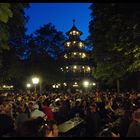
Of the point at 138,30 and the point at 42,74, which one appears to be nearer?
the point at 138,30

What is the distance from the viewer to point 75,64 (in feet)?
408

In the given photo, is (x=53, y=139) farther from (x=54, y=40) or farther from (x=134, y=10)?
(x=54, y=40)

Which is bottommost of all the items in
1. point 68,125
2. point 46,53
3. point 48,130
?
point 48,130

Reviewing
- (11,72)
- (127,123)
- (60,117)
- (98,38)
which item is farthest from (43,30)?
(127,123)

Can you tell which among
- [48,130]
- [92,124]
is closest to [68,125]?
[92,124]

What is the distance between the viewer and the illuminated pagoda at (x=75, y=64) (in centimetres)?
11969

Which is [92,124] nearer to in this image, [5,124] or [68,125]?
[68,125]

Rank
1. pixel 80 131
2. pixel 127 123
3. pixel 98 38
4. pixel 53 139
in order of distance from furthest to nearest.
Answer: pixel 98 38 → pixel 80 131 → pixel 127 123 → pixel 53 139

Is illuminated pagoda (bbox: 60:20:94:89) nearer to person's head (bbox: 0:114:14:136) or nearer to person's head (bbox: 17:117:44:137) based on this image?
person's head (bbox: 0:114:14:136)

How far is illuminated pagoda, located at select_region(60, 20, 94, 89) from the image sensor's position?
120m

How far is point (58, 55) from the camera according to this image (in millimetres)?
83000

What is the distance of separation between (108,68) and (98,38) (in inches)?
114

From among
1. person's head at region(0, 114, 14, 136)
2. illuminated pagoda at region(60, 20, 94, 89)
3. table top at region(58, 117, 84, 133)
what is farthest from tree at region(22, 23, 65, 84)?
person's head at region(0, 114, 14, 136)

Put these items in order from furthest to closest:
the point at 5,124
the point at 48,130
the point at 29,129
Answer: the point at 5,124
the point at 48,130
the point at 29,129
